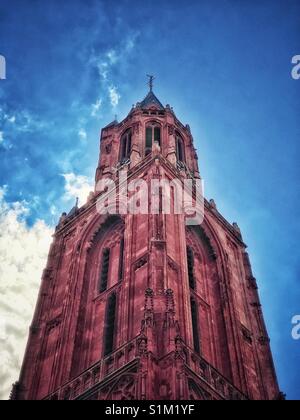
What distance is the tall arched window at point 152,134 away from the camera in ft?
154

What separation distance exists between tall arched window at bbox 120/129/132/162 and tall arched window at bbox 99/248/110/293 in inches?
419

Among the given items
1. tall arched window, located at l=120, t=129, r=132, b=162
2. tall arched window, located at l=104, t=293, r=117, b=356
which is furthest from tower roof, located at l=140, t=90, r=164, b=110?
tall arched window, located at l=104, t=293, r=117, b=356

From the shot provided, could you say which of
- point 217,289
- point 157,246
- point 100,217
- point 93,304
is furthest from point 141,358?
point 100,217

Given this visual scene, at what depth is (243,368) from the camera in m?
31.5

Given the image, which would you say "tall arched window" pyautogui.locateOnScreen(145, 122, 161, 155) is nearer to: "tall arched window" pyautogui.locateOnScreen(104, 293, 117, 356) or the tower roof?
the tower roof

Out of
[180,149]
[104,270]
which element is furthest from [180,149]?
[104,270]

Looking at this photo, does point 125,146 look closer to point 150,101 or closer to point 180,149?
point 180,149

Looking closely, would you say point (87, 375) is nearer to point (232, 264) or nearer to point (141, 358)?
point (141, 358)

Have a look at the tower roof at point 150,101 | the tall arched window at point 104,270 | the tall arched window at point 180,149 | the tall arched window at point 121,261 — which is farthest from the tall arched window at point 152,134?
the tall arched window at point 121,261

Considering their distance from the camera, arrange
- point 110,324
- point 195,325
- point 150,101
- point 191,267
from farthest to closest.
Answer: point 150,101, point 191,267, point 195,325, point 110,324

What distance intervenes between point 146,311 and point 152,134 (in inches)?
928

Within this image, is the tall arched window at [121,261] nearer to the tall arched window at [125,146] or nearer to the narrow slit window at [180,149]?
the tall arched window at [125,146]

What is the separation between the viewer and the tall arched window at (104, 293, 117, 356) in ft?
99.3

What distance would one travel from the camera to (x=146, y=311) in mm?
26453
